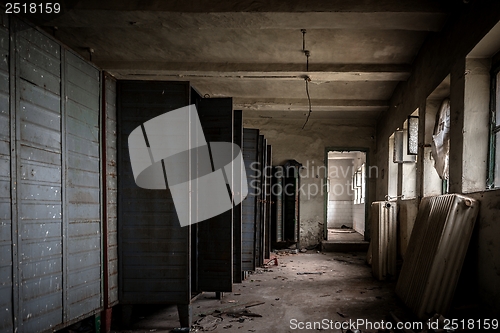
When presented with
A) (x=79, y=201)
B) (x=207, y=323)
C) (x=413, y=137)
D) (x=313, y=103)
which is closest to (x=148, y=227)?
(x=79, y=201)

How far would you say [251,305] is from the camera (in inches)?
147

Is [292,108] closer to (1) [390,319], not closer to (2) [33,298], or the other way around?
(1) [390,319]

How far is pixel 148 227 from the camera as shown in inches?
116

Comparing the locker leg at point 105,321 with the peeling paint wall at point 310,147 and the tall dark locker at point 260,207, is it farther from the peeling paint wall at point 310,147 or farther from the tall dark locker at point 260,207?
the peeling paint wall at point 310,147

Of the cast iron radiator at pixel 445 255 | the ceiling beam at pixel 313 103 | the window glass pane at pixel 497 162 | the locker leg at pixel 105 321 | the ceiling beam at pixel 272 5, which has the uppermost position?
the ceiling beam at pixel 272 5

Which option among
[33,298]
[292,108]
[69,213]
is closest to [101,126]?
[69,213]

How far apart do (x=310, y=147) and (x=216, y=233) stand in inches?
224

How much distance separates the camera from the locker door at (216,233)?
359cm

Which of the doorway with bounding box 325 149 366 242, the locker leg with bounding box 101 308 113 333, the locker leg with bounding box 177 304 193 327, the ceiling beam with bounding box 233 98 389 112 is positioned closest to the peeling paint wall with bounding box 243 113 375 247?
the ceiling beam with bounding box 233 98 389 112

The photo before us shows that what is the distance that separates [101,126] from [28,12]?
5.94 feet

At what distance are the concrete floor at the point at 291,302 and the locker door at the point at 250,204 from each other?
37 centimetres

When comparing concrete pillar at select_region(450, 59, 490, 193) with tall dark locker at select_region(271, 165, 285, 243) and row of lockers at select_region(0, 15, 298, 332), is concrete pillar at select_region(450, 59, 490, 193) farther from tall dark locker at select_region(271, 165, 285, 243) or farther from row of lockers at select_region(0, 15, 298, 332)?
tall dark locker at select_region(271, 165, 285, 243)

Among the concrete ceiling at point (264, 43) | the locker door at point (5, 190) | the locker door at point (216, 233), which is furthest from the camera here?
the locker door at point (216, 233)

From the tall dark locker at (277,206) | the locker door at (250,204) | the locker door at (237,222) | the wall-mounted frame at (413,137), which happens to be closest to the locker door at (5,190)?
the locker door at (237,222)
